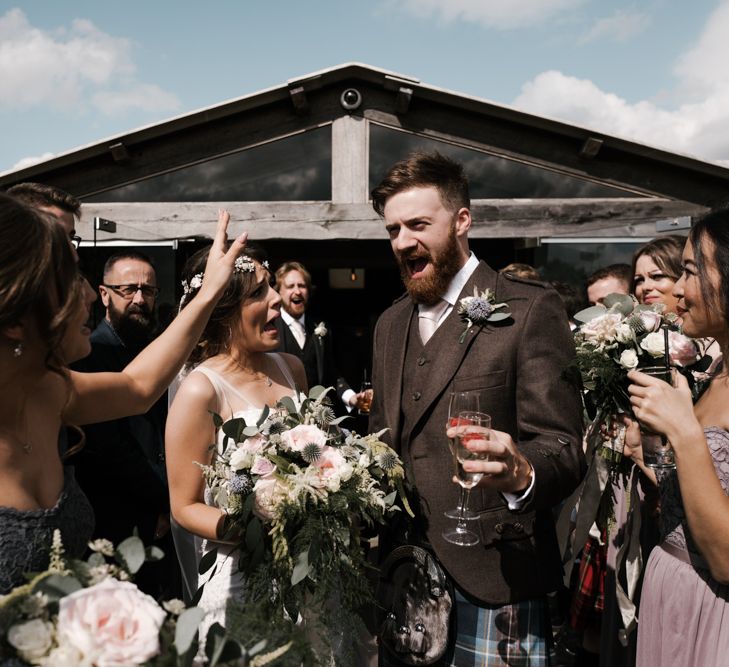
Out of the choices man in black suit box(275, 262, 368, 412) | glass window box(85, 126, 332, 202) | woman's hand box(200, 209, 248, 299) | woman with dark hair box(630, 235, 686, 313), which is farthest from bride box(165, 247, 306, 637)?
glass window box(85, 126, 332, 202)

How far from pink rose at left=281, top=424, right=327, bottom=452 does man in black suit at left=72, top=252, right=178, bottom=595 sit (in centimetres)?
150

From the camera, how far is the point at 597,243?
7.71 meters

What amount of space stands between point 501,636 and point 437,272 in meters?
1.37

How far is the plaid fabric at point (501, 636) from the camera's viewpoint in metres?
2.22

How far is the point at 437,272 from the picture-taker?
8.66 feet

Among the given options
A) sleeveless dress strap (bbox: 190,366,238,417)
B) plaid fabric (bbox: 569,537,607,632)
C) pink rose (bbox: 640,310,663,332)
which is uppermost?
pink rose (bbox: 640,310,663,332)

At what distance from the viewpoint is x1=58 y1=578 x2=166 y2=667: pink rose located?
1.12 metres

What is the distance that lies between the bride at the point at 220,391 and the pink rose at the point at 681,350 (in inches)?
70.1

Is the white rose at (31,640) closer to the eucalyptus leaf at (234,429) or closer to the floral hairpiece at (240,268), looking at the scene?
the eucalyptus leaf at (234,429)

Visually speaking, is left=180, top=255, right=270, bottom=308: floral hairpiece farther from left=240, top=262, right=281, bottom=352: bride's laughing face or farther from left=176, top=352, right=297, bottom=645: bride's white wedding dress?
left=176, top=352, right=297, bottom=645: bride's white wedding dress

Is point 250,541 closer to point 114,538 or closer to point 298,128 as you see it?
point 114,538

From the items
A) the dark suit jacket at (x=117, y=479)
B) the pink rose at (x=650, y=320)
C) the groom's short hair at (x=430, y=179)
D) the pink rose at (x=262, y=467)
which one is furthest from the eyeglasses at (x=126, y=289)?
the pink rose at (x=650, y=320)

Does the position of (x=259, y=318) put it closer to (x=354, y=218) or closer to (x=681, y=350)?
(x=681, y=350)

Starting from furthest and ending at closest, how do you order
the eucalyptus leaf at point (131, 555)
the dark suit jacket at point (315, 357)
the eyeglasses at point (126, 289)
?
the dark suit jacket at point (315, 357) → the eyeglasses at point (126, 289) → the eucalyptus leaf at point (131, 555)
